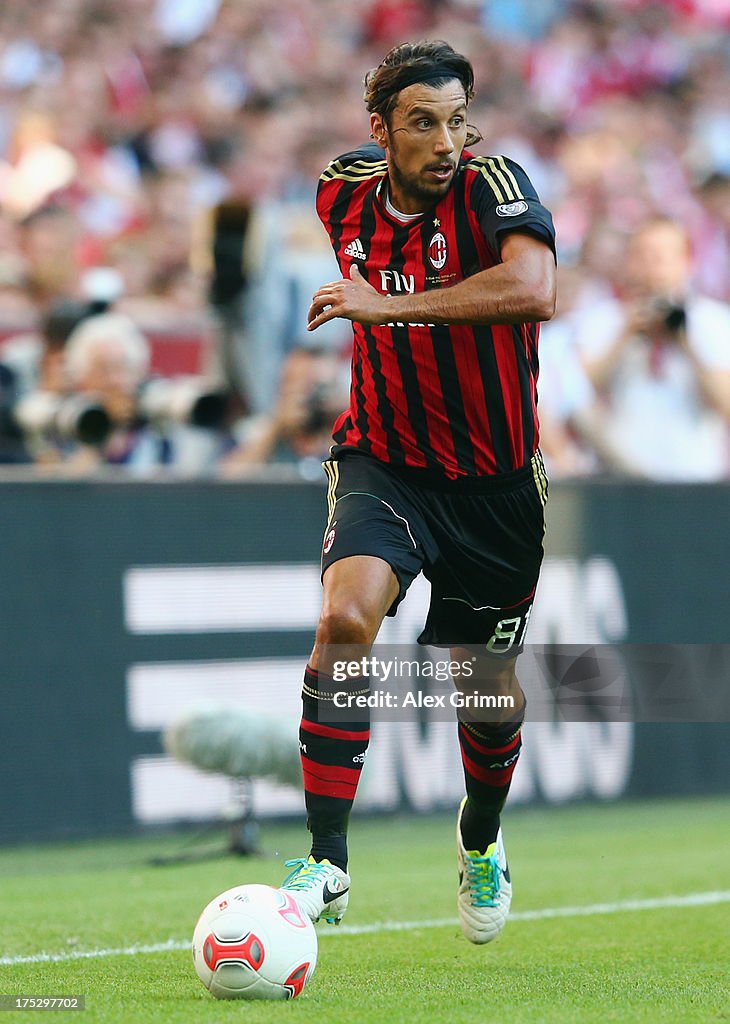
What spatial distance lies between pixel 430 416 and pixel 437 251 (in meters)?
0.46

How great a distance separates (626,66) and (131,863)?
10.7m

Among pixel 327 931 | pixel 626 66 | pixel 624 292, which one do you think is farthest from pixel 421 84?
pixel 626 66

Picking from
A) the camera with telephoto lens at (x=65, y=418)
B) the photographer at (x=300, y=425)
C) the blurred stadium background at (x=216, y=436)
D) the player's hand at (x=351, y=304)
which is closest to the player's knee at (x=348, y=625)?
the player's hand at (x=351, y=304)

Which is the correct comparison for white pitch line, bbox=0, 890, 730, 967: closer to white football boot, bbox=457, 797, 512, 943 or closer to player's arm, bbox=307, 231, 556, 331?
white football boot, bbox=457, 797, 512, 943

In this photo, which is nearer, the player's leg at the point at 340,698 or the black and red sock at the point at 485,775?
the player's leg at the point at 340,698

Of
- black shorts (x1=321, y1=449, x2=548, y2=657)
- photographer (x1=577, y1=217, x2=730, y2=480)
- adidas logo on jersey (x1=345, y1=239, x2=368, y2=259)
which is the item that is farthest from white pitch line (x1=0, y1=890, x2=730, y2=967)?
photographer (x1=577, y1=217, x2=730, y2=480)

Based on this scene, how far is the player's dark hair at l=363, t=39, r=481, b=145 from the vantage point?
14.5 ft

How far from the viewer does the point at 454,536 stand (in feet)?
15.2

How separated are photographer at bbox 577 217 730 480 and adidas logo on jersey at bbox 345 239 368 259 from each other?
4.26 meters

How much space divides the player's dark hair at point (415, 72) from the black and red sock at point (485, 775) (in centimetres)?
189

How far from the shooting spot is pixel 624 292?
10.9 metres

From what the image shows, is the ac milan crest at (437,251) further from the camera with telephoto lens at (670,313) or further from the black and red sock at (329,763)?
the camera with telephoto lens at (670,313)

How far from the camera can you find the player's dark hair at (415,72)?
175 inches

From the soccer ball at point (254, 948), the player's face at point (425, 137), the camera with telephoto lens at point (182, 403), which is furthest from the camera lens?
the camera with telephoto lens at point (182, 403)
